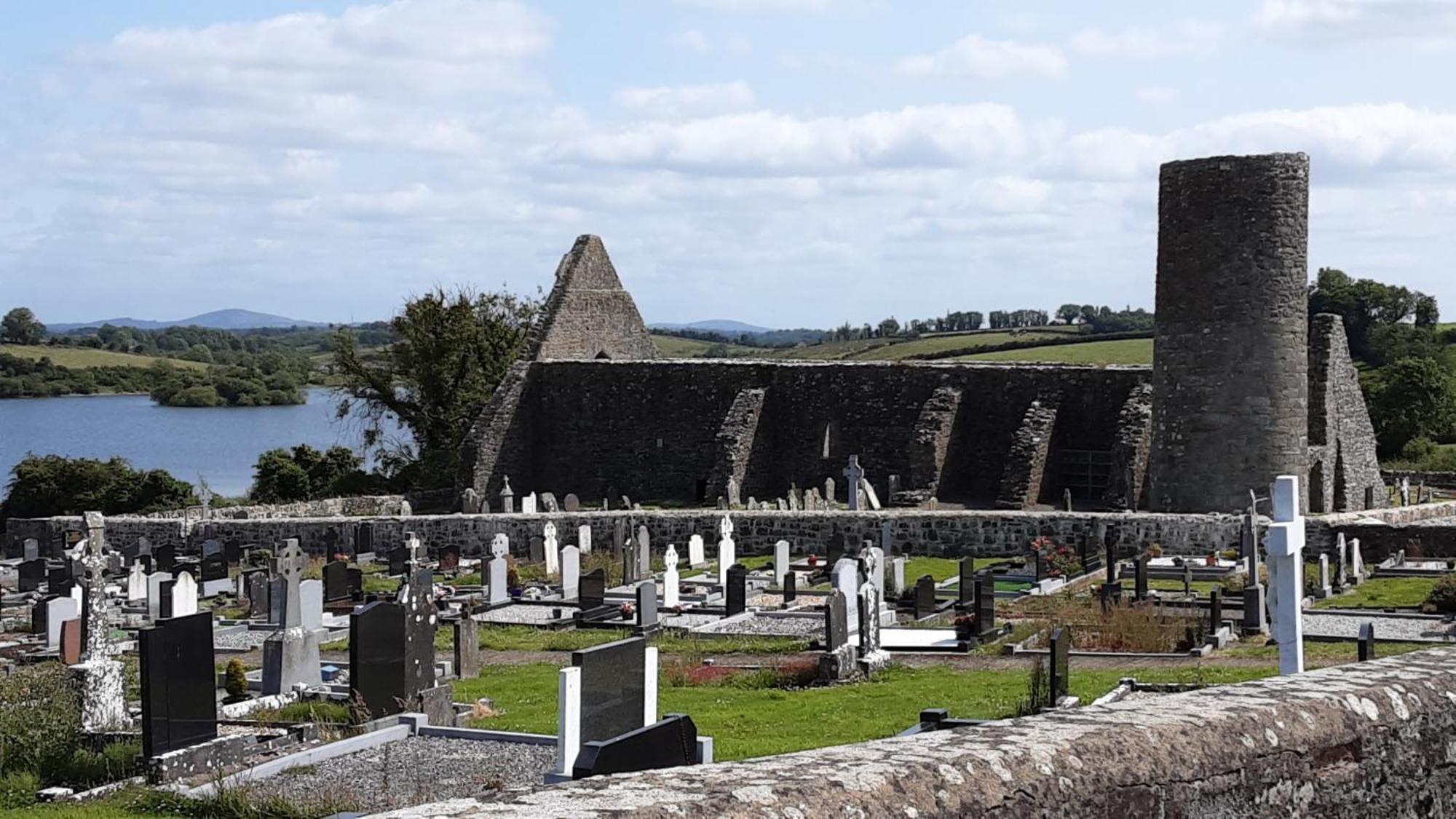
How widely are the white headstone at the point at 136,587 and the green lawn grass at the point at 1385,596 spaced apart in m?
14.1

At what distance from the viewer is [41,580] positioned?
81.8 ft

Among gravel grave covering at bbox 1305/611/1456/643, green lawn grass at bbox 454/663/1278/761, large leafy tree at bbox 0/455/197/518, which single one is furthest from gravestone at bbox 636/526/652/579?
large leafy tree at bbox 0/455/197/518

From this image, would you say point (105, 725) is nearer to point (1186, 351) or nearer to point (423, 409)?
point (1186, 351)

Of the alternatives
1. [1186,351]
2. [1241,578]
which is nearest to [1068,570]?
[1241,578]

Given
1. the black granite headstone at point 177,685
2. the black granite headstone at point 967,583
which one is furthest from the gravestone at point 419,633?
the black granite headstone at point 967,583

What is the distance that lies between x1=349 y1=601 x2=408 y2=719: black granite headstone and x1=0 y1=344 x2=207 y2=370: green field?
5021 inches

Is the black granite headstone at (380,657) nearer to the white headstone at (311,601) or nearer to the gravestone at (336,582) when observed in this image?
the white headstone at (311,601)

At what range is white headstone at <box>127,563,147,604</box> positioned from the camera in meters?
23.5

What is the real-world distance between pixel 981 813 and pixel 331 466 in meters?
42.8

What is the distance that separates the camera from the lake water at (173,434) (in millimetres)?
84062

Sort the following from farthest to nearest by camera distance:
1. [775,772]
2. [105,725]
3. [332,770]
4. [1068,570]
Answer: [1068,570]
[105,725]
[332,770]
[775,772]

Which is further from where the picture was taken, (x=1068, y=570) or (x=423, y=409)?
(x=423, y=409)

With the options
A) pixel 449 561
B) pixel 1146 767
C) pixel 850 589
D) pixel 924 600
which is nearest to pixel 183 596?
pixel 449 561

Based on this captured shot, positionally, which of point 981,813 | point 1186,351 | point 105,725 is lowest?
point 105,725
